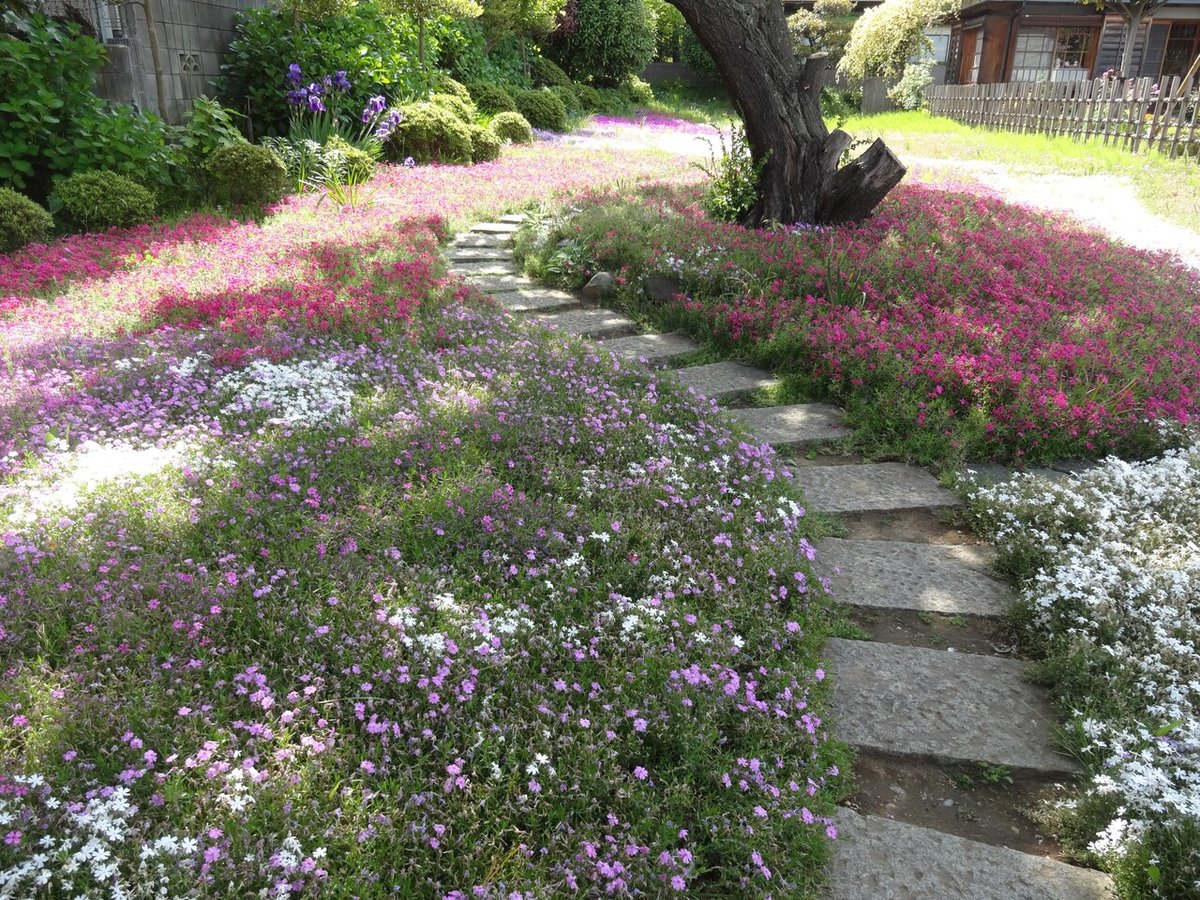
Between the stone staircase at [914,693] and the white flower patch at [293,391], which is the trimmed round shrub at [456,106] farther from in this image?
the stone staircase at [914,693]

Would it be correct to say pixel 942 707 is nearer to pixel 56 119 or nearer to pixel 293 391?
pixel 293 391

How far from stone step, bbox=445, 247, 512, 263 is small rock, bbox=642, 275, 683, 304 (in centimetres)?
206

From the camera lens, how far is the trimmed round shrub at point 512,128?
15234mm

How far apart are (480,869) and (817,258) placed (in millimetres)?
5834

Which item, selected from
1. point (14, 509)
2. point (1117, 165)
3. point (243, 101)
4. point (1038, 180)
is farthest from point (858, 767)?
point (1117, 165)

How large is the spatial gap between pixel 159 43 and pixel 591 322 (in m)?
7.57

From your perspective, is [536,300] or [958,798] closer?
[958,798]

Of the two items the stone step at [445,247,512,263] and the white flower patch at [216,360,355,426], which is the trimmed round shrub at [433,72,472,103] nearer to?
the stone step at [445,247,512,263]

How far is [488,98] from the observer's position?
1683 centimetres

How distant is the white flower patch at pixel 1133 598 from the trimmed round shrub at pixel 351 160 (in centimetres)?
869

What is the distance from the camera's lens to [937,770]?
2748 mm

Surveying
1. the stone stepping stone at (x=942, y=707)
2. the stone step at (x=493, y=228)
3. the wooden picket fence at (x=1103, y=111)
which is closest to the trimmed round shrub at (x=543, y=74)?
the wooden picket fence at (x=1103, y=111)

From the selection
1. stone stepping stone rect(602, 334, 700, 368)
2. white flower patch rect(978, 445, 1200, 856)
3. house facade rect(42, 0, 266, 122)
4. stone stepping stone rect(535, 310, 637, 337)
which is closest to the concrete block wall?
house facade rect(42, 0, 266, 122)

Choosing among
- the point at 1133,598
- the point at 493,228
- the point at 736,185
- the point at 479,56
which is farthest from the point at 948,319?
the point at 479,56
